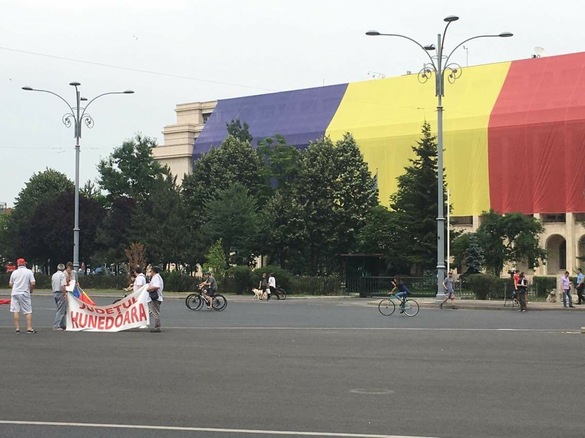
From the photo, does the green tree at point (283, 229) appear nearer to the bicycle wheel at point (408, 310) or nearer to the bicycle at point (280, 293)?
the bicycle at point (280, 293)

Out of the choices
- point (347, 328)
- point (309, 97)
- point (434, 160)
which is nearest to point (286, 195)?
point (434, 160)

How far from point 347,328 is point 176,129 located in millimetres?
99864

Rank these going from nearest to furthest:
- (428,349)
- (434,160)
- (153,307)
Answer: (428,349)
(153,307)
(434,160)

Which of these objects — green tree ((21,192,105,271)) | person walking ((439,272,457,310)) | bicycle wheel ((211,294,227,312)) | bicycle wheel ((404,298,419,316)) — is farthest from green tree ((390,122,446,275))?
green tree ((21,192,105,271))

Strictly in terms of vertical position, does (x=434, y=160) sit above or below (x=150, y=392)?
above

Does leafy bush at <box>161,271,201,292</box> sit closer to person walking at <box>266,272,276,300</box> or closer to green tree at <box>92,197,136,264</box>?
person walking at <box>266,272,276,300</box>

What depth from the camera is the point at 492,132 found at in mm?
86750

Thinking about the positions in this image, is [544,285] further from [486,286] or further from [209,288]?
[209,288]

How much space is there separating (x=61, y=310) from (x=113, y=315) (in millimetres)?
1489

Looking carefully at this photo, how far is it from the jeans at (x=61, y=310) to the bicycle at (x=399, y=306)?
42.7ft

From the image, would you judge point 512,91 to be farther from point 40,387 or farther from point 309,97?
point 40,387

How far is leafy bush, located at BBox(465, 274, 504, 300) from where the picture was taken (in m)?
50.2

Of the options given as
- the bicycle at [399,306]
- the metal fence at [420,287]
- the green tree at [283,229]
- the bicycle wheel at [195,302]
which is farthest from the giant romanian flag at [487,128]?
the bicycle wheel at [195,302]

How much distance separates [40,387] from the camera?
13.5 meters
